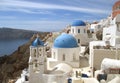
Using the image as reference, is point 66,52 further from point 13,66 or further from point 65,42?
point 13,66

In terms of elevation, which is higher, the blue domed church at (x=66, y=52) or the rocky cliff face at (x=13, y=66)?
the blue domed church at (x=66, y=52)

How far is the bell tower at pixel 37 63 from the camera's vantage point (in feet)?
65.8

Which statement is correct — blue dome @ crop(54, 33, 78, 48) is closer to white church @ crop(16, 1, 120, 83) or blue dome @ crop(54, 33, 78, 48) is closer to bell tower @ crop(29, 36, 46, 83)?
white church @ crop(16, 1, 120, 83)

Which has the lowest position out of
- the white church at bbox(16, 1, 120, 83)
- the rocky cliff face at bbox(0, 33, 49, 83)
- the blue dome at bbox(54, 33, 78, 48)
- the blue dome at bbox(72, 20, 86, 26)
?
the rocky cliff face at bbox(0, 33, 49, 83)

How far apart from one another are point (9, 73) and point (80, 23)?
12389mm

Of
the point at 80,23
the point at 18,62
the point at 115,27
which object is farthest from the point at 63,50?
the point at 18,62

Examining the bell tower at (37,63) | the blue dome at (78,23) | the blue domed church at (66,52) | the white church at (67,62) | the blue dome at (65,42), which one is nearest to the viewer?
the white church at (67,62)

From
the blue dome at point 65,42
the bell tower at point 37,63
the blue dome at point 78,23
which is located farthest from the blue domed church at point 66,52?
the blue dome at point 78,23

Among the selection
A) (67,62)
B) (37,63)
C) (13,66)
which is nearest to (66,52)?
(67,62)

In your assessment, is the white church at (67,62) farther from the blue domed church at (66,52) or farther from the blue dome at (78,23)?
the blue dome at (78,23)

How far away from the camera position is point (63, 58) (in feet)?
77.9

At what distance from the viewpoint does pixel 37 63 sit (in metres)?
20.5

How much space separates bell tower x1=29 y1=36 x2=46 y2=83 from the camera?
2006cm

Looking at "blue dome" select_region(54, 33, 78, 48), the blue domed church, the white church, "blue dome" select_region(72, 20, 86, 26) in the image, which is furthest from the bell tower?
"blue dome" select_region(72, 20, 86, 26)
